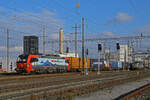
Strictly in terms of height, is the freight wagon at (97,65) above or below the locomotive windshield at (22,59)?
below

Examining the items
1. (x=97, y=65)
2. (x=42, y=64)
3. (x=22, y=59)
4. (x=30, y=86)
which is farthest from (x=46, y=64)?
(x=97, y=65)

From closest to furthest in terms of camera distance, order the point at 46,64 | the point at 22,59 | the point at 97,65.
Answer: the point at 22,59 < the point at 46,64 < the point at 97,65

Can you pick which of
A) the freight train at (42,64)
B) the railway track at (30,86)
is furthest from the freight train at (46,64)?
the railway track at (30,86)

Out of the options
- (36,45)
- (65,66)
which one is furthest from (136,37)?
(36,45)

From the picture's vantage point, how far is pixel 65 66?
1721 inches

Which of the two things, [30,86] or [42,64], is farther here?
[42,64]

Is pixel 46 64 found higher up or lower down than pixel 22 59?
lower down

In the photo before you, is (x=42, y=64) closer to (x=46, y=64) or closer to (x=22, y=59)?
(x=46, y=64)

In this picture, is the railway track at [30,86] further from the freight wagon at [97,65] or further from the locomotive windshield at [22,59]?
the freight wagon at [97,65]

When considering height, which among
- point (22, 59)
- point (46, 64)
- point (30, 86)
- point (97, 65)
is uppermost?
point (22, 59)

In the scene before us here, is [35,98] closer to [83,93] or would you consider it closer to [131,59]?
[83,93]

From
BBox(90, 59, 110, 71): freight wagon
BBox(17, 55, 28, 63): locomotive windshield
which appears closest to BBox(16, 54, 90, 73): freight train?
BBox(17, 55, 28, 63): locomotive windshield

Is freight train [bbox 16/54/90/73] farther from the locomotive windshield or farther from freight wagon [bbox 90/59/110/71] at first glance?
freight wagon [bbox 90/59/110/71]

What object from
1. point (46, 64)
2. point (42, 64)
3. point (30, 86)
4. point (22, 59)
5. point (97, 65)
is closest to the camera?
point (30, 86)
